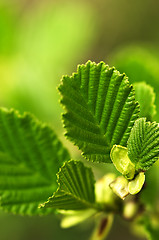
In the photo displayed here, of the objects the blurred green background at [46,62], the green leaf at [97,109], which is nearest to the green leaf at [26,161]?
the green leaf at [97,109]

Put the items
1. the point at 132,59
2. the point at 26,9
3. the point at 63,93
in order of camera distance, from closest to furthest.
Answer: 1. the point at 63,93
2. the point at 132,59
3. the point at 26,9

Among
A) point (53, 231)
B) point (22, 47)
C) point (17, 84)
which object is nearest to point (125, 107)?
point (17, 84)

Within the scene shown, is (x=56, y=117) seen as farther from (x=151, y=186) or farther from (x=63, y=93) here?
(x=63, y=93)

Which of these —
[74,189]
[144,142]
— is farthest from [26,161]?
[144,142]

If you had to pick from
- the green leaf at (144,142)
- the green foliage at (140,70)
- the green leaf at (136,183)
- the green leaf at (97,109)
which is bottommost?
the green leaf at (136,183)

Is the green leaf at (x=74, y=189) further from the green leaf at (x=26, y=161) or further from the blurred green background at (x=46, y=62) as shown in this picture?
the blurred green background at (x=46, y=62)
